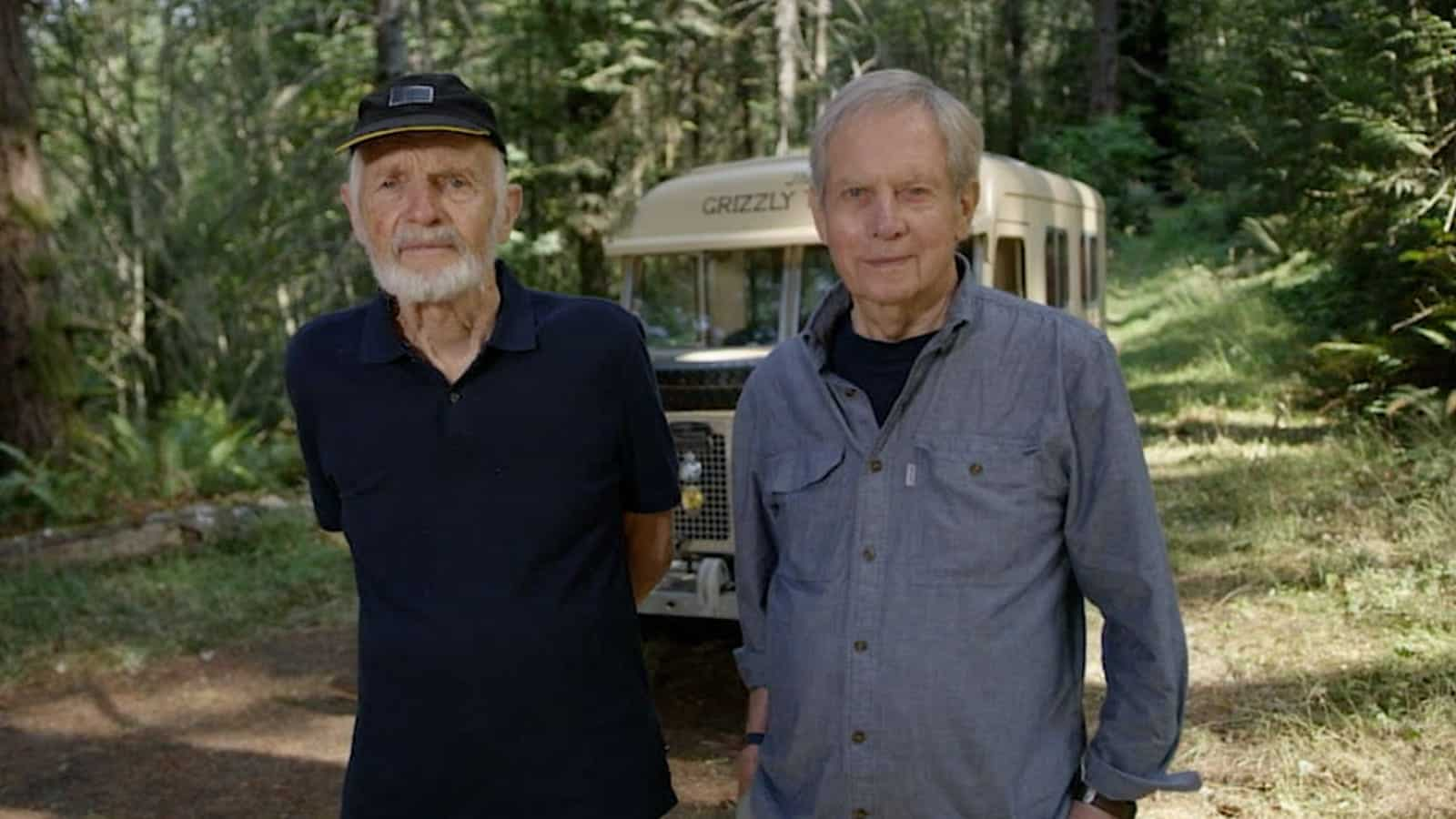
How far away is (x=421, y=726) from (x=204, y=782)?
391cm

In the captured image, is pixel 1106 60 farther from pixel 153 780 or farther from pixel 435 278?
pixel 435 278

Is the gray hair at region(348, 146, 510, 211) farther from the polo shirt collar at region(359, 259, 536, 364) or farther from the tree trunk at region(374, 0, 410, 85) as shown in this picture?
the tree trunk at region(374, 0, 410, 85)

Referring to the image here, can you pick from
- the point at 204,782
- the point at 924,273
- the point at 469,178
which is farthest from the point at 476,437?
the point at 204,782

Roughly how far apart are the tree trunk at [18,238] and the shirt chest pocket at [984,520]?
9665 mm

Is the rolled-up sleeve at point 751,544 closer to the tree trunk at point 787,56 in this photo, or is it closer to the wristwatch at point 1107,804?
the wristwatch at point 1107,804

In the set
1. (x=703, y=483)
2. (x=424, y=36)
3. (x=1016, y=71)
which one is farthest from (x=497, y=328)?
(x=1016, y=71)

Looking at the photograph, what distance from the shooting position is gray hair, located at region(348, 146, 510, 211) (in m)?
2.50

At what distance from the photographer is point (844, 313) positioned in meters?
2.34

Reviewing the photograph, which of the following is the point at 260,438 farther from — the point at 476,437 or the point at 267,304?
the point at 476,437

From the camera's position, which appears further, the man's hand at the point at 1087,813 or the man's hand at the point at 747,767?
the man's hand at the point at 747,767

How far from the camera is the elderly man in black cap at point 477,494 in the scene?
7.63 feet

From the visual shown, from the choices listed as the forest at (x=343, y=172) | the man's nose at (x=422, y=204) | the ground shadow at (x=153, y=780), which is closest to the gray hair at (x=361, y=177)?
the man's nose at (x=422, y=204)

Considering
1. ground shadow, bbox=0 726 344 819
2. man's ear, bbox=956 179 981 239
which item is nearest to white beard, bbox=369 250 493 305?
man's ear, bbox=956 179 981 239

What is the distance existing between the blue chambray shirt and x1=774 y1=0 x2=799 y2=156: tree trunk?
564 inches
